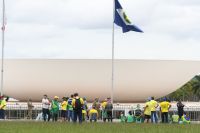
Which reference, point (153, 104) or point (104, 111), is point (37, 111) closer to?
point (104, 111)

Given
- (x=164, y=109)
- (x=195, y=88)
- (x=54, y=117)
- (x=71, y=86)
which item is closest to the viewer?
(x=164, y=109)

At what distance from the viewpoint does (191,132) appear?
72.4 feet

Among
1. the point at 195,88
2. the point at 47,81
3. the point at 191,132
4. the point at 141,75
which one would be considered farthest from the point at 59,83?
the point at 195,88

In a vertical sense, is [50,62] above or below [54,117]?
above

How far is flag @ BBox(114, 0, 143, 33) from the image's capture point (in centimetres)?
3769

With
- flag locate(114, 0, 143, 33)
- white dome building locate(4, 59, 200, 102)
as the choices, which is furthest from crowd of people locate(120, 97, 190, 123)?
white dome building locate(4, 59, 200, 102)

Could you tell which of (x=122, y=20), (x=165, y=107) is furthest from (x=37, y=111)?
(x=165, y=107)

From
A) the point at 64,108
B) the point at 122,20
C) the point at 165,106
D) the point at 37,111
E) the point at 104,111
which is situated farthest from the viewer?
the point at 37,111

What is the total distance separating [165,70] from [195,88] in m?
50.7

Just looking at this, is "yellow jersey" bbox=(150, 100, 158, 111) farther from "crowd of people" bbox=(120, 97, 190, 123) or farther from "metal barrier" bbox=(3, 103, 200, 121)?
"metal barrier" bbox=(3, 103, 200, 121)

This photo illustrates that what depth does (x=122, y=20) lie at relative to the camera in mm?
Answer: 38312

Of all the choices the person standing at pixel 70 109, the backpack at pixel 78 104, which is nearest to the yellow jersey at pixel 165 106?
the person standing at pixel 70 109

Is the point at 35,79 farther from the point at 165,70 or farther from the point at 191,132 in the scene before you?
the point at 191,132

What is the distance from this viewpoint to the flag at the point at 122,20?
124 feet
